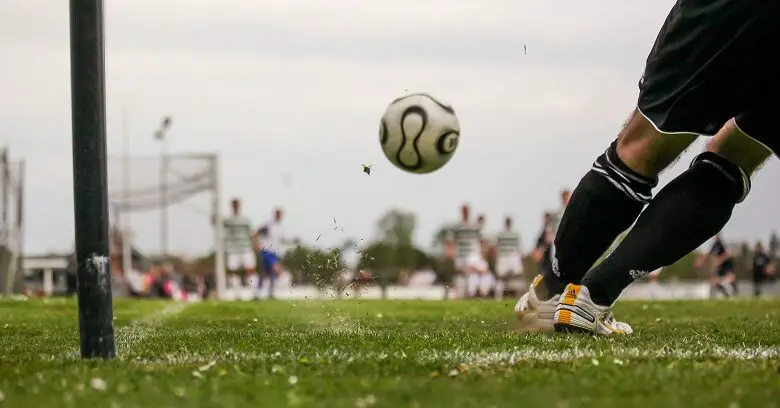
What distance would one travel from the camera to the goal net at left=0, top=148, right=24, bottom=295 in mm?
21891

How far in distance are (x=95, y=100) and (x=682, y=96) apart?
8.09ft

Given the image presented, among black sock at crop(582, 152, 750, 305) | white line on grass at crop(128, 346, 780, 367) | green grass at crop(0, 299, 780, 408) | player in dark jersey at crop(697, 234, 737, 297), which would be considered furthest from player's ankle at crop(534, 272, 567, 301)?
player in dark jersey at crop(697, 234, 737, 297)

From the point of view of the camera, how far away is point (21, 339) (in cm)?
576

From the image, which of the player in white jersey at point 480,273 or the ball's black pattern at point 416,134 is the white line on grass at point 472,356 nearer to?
the ball's black pattern at point 416,134

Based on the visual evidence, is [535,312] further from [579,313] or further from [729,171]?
[729,171]

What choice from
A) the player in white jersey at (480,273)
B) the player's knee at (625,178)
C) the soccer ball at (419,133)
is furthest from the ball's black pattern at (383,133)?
the player in white jersey at (480,273)

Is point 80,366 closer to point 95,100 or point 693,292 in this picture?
point 95,100

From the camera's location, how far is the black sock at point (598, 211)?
5.30 meters

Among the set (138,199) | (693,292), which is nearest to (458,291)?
(138,199)

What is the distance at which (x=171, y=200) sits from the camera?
2719cm

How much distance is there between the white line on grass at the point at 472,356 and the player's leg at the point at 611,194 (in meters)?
1.01

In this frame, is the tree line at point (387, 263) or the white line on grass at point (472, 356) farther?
the tree line at point (387, 263)

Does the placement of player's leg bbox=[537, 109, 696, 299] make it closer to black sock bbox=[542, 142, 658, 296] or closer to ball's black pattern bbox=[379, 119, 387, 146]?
black sock bbox=[542, 142, 658, 296]

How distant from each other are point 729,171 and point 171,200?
2302 cm
